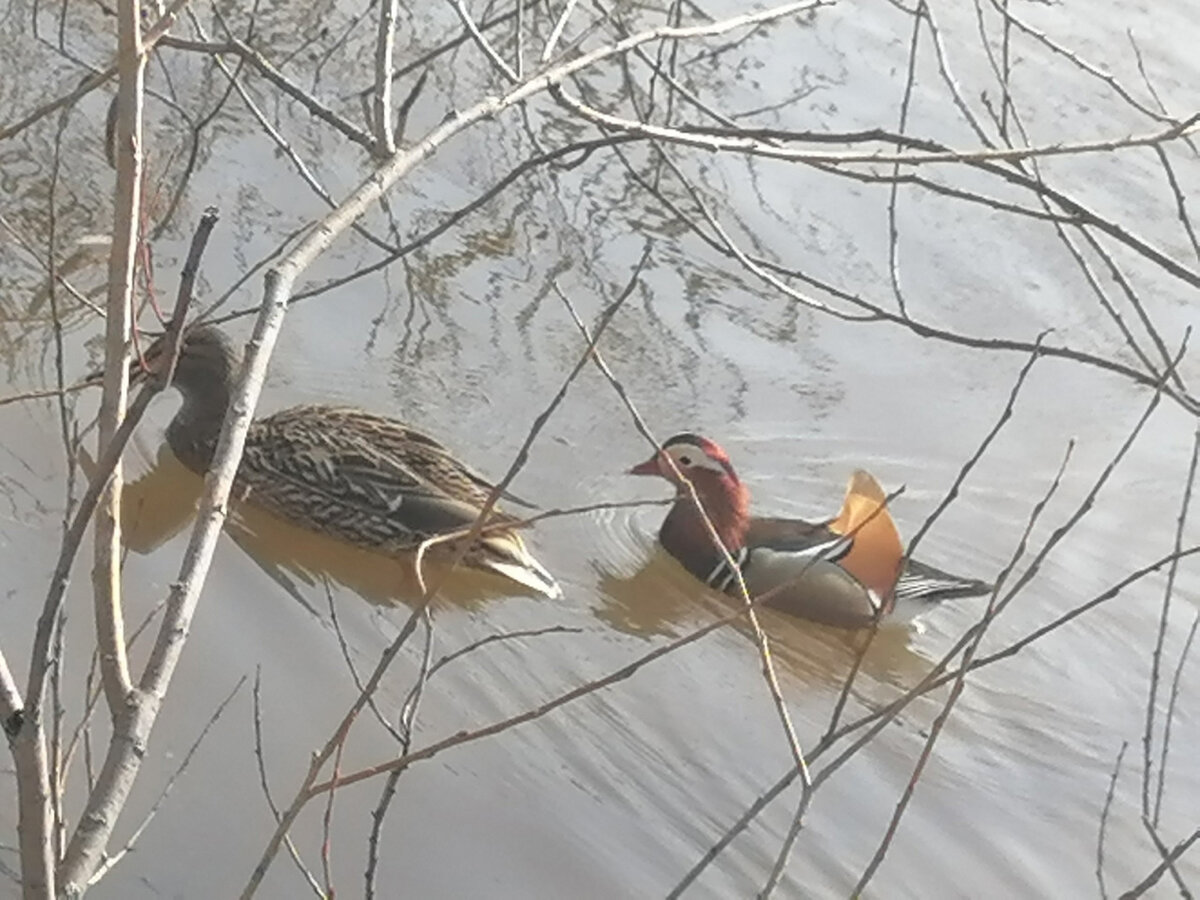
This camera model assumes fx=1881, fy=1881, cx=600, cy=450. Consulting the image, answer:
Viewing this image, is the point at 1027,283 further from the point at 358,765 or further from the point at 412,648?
the point at 358,765

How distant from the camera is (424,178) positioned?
5449mm

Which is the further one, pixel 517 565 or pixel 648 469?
pixel 648 469

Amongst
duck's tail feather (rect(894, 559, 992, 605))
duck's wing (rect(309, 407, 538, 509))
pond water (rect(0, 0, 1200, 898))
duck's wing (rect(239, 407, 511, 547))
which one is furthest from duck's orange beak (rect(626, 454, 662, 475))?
duck's tail feather (rect(894, 559, 992, 605))

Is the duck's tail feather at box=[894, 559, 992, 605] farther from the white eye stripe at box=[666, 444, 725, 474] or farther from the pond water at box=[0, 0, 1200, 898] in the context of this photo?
the white eye stripe at box=[666, 444, 725, 474]

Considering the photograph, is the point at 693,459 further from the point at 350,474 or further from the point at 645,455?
the point at 350,474

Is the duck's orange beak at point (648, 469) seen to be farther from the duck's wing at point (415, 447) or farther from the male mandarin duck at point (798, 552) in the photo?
the duck's wing at point (415, 447)

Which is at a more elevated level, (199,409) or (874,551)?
(874,551)

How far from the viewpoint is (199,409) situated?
460 cm

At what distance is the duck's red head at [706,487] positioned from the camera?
4289 mm

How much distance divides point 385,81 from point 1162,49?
508 centimetres

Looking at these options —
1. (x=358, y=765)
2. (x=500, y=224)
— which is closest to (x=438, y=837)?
(x=358, y=765)

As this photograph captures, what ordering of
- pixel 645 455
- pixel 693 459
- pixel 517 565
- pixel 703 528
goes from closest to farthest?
pixel 517 565, pixel 693 459, pixel 703 528, pixel 645 455

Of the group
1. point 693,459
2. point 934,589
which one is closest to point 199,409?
point 693,459

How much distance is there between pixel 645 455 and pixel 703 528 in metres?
0.25
